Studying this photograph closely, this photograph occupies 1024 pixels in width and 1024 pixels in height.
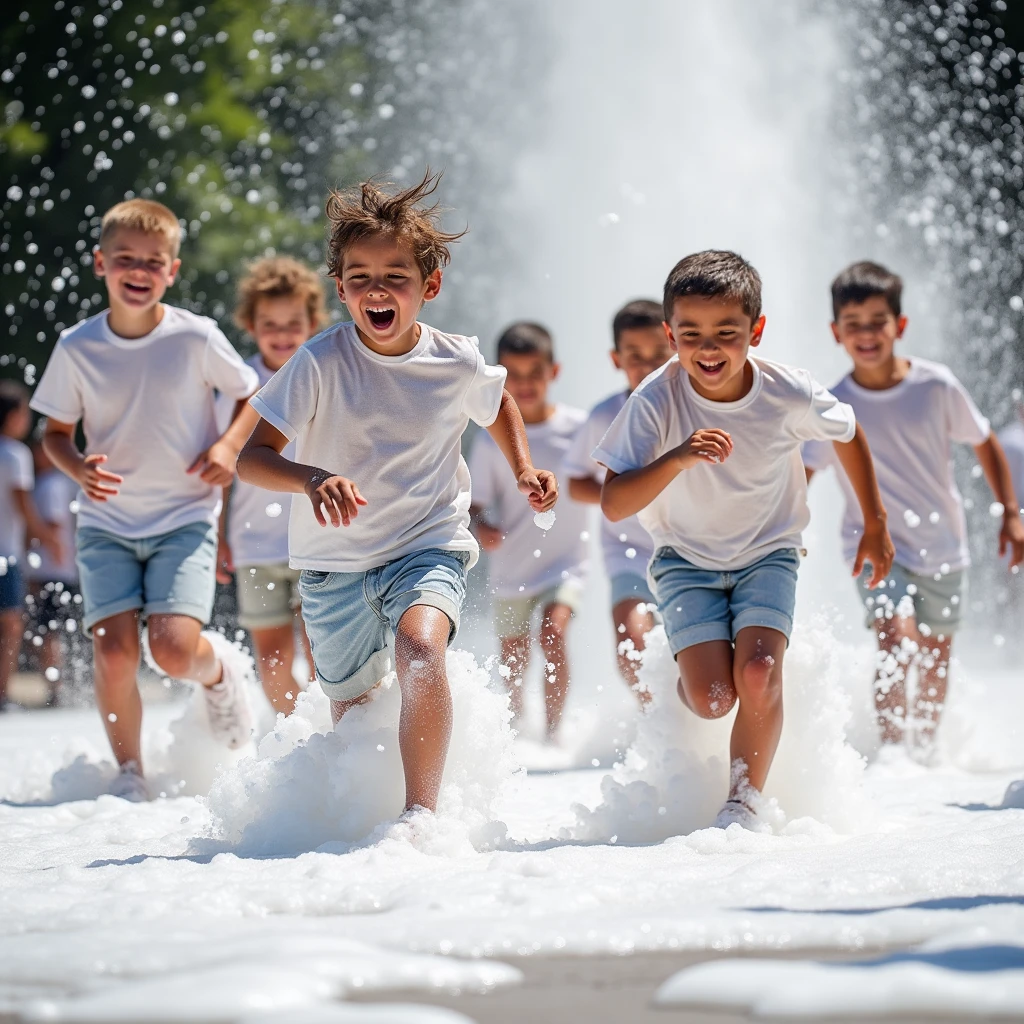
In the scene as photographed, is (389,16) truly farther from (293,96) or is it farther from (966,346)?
(966,346)

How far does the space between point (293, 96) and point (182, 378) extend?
10369 millimetres

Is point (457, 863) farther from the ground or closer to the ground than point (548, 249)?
closer to the ground

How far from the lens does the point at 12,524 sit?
9.36 meters

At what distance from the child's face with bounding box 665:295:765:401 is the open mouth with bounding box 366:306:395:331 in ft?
2.50

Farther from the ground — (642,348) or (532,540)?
(642,348)

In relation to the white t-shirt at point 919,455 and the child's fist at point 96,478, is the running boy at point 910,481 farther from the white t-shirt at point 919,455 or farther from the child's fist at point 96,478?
the child's fist at point 96,478

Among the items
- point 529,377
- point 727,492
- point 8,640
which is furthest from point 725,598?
point 8,640

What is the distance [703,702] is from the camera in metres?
4.00

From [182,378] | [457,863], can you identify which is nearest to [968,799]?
[457,863]

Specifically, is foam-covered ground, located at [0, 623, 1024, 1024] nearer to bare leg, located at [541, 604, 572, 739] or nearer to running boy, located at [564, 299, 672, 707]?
running boy, located at [564, 299, 672, 707]

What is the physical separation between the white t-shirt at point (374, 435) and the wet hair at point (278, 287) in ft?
6.66

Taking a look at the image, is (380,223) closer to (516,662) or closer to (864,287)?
(864,287)

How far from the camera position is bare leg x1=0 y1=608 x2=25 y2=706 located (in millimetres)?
9086

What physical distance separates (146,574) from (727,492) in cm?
193
